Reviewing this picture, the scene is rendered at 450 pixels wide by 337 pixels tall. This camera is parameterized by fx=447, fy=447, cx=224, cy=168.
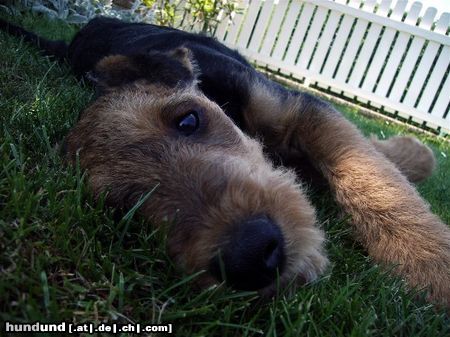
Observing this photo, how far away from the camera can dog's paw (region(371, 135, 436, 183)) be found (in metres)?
3.59

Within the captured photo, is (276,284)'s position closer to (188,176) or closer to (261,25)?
(188,176)

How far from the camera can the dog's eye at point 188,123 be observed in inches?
78.0

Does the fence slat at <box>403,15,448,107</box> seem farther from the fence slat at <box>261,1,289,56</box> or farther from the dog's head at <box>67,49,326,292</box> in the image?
the dog's head at <box>67,49,326,292</box>

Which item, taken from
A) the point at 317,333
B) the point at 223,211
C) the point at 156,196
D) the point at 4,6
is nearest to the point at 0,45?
the point at 4,6

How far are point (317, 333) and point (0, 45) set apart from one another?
3357mm

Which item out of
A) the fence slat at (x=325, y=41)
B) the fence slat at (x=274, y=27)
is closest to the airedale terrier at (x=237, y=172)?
the fence slat at (x=325, y=41)

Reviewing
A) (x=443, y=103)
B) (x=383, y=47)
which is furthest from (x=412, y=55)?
(x=443, y=103)

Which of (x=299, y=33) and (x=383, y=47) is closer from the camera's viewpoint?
(x=383, y=47)

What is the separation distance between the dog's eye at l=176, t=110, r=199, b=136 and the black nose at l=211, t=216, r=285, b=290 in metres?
0.72

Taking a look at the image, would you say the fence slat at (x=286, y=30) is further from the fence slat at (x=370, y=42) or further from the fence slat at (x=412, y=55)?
the fence slat at (x=412, y=55)

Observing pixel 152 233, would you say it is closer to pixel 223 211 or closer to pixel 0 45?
pixel 223 211

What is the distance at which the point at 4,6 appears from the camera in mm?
5102

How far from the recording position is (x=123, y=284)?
1242 mm

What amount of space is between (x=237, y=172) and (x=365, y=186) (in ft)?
2.88
